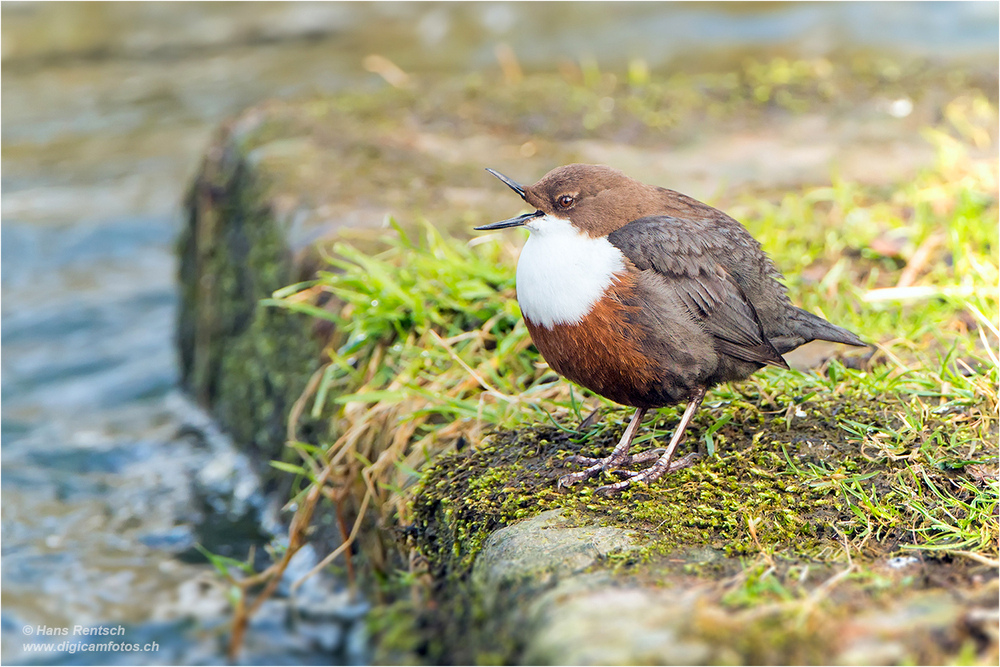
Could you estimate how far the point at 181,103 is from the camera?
33.0 ft

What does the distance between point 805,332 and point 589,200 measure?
32.0 inches

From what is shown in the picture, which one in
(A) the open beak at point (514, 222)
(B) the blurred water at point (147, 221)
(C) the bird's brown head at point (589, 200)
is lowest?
(B) the blurred water at point (147, 221)

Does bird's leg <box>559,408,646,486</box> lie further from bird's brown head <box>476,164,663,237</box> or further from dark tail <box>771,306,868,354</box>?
bird's brown head <box>476,164,663,237</box>

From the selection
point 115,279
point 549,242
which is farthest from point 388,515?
point 115,279

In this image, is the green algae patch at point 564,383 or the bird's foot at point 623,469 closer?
the green algae patch at point 564,383

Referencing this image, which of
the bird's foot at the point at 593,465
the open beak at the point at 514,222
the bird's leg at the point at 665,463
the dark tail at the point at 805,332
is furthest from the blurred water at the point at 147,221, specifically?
the dark tail at the point at 805,332

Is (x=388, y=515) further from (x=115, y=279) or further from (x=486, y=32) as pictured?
(x=486, y=32)

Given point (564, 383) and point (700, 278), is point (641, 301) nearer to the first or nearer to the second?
point (700, 278)

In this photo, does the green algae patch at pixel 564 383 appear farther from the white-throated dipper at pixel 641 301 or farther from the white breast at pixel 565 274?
the white breast at pixel 565 274

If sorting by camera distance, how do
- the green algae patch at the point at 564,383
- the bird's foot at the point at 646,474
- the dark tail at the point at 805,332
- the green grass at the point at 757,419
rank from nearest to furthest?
the green algae patch at the point at 564,383
the green grass at the point at 757,419
the bird's foot at the point at 646,474
the dark tail at the point at 805,332

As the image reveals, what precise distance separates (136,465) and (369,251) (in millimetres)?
1933

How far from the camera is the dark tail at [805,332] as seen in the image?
2900 mm

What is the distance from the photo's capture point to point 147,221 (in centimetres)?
811

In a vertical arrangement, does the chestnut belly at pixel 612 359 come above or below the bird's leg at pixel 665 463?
above
